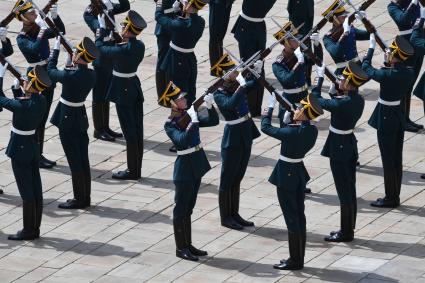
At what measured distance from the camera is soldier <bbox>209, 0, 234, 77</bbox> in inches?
1154

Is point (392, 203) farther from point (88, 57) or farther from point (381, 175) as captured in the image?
point (88, 57)

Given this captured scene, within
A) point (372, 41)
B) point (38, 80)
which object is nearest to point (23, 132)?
point (38, 80)

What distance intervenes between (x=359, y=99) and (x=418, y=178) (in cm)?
303

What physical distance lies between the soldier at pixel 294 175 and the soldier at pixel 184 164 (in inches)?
38.5

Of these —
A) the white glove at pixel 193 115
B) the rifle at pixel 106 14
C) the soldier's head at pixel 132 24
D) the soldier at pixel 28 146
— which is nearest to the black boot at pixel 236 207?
the white glove at pixel 193 115

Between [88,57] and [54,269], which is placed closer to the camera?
[54,269]

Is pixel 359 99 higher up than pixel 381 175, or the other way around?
pixel 359 99

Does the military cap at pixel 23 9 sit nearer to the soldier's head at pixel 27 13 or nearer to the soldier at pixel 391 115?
the soldier's head at pixel 27 13

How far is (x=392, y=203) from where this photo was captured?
80.2 ft

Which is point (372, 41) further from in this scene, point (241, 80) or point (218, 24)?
point (218, 24)

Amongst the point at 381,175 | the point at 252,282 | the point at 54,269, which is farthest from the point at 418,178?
the point at 54,269

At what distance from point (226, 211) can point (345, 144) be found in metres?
2.02

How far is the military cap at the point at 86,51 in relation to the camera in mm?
23875

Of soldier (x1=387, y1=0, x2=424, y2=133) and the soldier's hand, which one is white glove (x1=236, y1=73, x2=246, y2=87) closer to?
the soldier's hand
